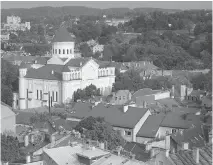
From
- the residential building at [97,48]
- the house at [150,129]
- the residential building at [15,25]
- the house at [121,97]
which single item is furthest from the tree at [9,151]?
the residential building at [15,25]

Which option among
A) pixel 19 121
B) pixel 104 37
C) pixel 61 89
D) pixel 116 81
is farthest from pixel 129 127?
pixel 104 37

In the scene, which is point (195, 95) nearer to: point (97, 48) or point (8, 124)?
point (8, 124)

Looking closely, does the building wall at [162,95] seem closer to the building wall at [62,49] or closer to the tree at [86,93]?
the tree at [86,93]

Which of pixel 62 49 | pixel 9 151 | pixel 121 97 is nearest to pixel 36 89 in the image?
pixel 62 49

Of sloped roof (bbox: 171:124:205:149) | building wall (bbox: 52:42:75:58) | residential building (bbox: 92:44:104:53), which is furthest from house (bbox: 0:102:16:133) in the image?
residential building (bbox: 92:44:104:53)

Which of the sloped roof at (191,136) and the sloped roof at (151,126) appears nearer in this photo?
the sloped roof at (191,136)

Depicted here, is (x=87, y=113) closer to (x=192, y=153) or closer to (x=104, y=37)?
(x=192, y=153)
